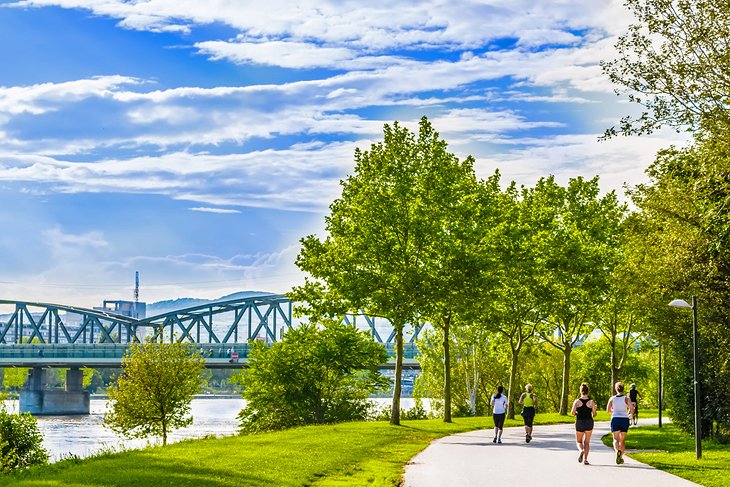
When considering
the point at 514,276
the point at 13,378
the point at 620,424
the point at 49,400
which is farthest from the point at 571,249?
the point at 13,378

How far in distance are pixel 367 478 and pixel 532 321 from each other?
34.2 metres

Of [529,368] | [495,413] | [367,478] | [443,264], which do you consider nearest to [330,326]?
[443,264]

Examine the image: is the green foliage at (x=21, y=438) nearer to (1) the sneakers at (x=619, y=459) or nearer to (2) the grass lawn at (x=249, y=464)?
(2) the grass lawn at (x=249, y=464)

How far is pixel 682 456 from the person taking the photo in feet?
91.5

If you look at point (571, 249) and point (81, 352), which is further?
point (81, 352)

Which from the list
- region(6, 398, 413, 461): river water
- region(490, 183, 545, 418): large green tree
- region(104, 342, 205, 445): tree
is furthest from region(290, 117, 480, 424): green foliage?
region(6, 398, 413, 461): river water

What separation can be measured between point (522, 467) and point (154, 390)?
1496 inches

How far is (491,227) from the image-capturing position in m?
46.0

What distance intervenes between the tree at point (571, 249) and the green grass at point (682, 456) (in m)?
12.9

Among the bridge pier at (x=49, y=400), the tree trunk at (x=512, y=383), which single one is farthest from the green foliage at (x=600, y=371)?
the bridge pier at (x=49, y=400)

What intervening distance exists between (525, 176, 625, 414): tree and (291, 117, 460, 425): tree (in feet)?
36.9

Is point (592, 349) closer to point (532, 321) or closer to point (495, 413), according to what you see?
point (532, 321)

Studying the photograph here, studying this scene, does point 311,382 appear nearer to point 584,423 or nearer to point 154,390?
point 154,390

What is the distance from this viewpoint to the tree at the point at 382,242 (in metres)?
40.9
